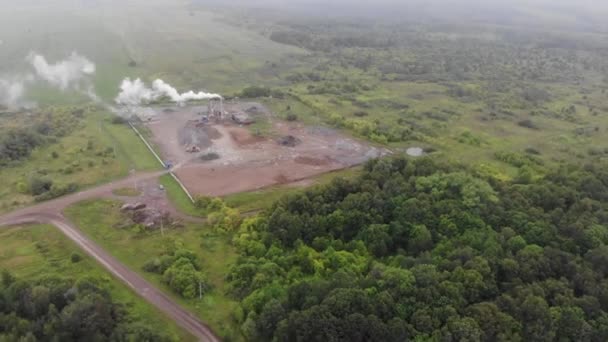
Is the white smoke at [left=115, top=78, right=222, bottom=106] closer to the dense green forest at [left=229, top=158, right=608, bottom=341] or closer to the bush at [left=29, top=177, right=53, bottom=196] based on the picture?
the bush at [left=29, top=177, right=53, bottom=196]

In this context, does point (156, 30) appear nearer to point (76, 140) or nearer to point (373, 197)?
point (76, 140)

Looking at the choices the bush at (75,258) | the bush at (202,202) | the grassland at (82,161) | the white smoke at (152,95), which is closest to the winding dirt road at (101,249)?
the bush at (75,258)

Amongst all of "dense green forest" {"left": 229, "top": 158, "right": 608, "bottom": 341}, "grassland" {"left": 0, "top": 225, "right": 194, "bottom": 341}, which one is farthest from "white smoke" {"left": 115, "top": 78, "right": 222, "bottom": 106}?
"dense green forest" {"left": 229, "top": 158, "right": 608, "bottom": 341}

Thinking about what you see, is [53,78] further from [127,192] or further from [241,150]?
[127,192]

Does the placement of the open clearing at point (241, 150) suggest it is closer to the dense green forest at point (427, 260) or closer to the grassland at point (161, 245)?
the grassland at point (161, 245)

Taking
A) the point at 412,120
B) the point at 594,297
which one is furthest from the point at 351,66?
the point at 594,297

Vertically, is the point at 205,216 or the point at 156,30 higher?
the point at 156,30

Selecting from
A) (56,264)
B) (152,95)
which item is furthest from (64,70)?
(56,264)
